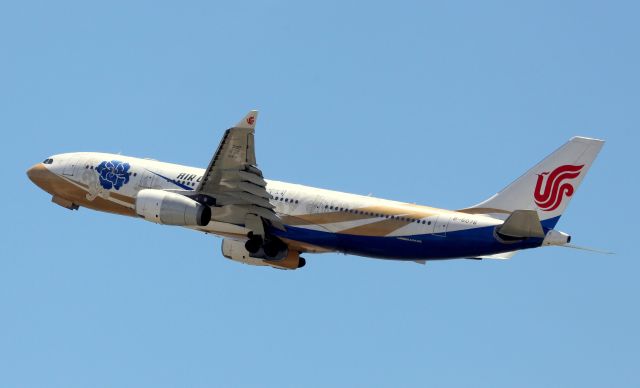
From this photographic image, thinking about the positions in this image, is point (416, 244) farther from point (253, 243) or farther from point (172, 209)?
point (172, 209)

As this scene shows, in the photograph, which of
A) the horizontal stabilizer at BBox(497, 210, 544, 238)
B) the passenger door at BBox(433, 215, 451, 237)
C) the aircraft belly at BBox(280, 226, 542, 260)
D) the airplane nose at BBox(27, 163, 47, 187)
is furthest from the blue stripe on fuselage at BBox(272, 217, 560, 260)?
the airplane nose at BBox(27, 163, 47, 187)

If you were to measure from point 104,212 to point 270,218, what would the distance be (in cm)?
969

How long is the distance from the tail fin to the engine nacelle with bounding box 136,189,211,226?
1174cm

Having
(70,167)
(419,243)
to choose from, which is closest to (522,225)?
(419,243)

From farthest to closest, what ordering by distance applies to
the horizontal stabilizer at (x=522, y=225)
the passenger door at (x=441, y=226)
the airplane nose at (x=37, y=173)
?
the airplane nose at (x=37, y=173) → the passenger door at (x=441, y=226) → the horizontal stabilizer at (x=522, y=225)

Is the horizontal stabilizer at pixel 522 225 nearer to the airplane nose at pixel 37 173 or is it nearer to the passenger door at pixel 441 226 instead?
the passenger door at pixel 441 226

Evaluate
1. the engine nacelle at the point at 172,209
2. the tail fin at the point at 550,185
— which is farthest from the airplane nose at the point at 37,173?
the tail fin at the point at 550,185

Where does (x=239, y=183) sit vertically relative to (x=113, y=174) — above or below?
below

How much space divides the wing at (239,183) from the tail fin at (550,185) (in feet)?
30.4

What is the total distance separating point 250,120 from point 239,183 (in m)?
4.25

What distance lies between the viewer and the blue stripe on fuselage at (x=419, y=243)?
54125 mm

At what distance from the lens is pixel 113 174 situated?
204 ft

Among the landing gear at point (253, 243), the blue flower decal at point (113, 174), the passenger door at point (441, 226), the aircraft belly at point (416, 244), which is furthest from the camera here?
the blue flower decal at point (113, 174)

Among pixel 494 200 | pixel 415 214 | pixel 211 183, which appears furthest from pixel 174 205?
pixel 494 200
